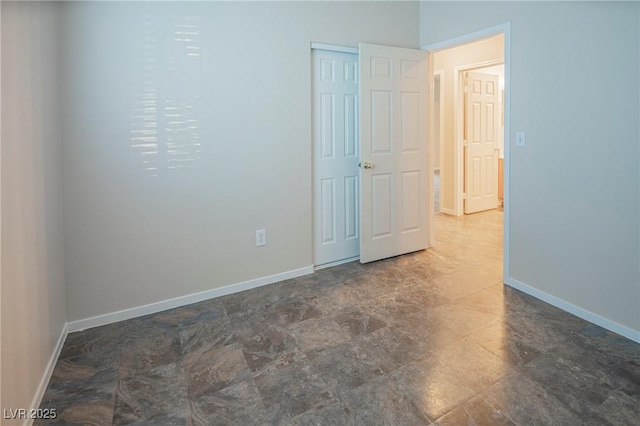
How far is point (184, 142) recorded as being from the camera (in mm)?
2473

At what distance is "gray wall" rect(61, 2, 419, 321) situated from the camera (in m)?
2.19

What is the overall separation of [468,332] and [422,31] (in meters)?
2.85

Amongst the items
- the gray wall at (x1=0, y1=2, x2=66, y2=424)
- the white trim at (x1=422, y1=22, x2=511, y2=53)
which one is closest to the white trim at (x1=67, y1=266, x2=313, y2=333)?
the gray wall at (x1=0, y1=2, x2=66, y2=424)

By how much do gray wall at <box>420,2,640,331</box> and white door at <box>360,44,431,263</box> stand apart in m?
0.82

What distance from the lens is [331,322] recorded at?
7.49 ft

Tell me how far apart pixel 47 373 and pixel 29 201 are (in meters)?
0.87

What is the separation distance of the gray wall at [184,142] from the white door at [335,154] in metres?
0.16

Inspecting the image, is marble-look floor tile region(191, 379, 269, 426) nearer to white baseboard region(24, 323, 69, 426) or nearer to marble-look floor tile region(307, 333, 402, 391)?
marble-look floor tile region(307, 333, 402, 391)

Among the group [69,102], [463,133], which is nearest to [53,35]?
[69,102]

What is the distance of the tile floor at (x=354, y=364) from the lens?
151 centimetres

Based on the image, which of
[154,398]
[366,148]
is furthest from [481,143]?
[154,398]

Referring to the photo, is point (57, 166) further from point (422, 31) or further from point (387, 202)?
point (422, 31)

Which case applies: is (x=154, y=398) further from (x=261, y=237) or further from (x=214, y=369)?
(x=261, y=237)

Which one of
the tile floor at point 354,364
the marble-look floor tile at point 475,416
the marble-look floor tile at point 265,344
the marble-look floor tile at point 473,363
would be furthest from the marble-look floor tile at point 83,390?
the marble-look floor tile at point 473,363
